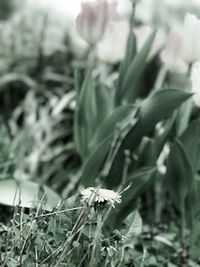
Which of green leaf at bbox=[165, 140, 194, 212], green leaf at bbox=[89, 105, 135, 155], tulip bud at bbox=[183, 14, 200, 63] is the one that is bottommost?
green leaf at bbox=[165, 140, 194, 212]

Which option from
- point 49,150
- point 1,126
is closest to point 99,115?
point 1,126

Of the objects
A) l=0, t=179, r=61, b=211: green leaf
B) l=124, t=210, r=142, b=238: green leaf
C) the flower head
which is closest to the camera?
the flower head

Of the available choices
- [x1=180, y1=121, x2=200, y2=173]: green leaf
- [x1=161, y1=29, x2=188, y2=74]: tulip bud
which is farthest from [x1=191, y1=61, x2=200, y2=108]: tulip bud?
[x1=161, y1=29, x2=188, y2=74]: tulip bud

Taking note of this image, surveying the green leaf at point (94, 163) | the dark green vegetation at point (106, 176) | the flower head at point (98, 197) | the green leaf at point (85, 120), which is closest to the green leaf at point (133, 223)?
the dark green vegetation at point (106, 176)

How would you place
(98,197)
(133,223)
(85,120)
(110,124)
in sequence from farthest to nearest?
(85,120)
(110,124)
(133,223)
(98,197)

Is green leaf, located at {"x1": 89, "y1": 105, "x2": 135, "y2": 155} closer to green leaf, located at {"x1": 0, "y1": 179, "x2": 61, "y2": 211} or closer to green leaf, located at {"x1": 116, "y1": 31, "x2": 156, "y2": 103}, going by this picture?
green leaf, located at {"x1": 116, "y1": 31, "x2": 156, "y2": 103}

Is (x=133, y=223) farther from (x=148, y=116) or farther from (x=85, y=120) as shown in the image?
(x=85, y=120)

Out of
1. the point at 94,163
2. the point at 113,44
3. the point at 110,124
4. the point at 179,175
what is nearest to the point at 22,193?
the point at 94,163
